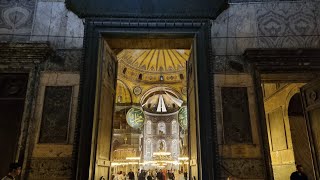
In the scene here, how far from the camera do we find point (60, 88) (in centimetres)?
463

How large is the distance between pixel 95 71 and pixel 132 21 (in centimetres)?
123

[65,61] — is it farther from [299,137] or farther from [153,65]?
[153,65]

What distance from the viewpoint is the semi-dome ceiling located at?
18266 mm

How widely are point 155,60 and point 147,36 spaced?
14.5m

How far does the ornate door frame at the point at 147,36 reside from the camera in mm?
4238

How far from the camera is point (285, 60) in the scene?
15.8ft

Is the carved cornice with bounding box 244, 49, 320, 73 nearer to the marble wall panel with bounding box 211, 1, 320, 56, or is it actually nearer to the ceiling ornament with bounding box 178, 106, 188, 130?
the marble wall panel with bounding box 211, 1, 320, 56

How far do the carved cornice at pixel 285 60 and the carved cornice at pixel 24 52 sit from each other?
3734 mm

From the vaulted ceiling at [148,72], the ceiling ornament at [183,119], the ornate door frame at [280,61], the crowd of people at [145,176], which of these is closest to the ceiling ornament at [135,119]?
the ceiling ornament at [183,119]

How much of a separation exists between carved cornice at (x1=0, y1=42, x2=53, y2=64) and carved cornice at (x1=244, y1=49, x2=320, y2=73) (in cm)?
373

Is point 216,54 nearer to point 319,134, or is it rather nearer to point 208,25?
point 208,25

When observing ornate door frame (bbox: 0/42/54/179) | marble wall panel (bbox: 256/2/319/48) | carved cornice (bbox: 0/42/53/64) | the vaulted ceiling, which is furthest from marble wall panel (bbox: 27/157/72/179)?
the vaulted ceiling

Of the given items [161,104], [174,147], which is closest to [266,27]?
[161,104]

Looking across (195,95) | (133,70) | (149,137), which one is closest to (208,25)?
(195,95)
